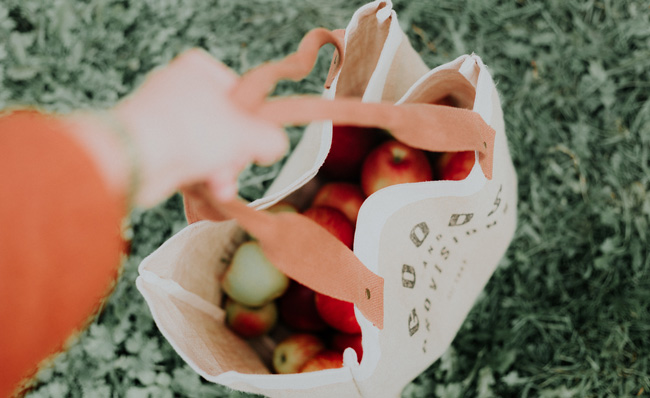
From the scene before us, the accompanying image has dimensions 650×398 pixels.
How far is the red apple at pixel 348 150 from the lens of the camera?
100 cm

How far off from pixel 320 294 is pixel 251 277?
0.44ft

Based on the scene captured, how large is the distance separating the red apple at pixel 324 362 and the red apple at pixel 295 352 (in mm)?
21

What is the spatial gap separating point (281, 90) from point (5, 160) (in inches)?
40.7

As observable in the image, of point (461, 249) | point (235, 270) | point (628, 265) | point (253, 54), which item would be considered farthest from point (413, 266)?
point (253, 54)

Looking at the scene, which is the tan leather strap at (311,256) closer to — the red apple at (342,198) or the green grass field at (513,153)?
the red apple at (342,198)

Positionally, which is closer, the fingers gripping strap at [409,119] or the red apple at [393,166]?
the fingers gripping strap at [409,119]

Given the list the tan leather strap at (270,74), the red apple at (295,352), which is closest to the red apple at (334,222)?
the red apple at (295,352)

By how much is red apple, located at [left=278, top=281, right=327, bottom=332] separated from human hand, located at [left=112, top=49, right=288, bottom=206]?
0.57 metres

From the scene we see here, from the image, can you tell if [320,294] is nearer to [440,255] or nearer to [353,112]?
[440,255]

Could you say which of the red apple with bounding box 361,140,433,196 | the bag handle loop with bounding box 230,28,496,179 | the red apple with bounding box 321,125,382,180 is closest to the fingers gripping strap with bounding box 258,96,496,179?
the bag handle loop with bounding box 230,28,496,179

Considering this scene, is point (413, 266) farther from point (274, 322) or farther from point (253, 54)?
point (253, 54)

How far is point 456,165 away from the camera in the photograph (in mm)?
940

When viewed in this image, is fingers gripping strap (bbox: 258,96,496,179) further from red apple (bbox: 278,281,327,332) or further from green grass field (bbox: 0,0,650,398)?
green grass field (bbox: 0,0,650,398)

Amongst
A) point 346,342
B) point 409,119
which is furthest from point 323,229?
point 346,342
